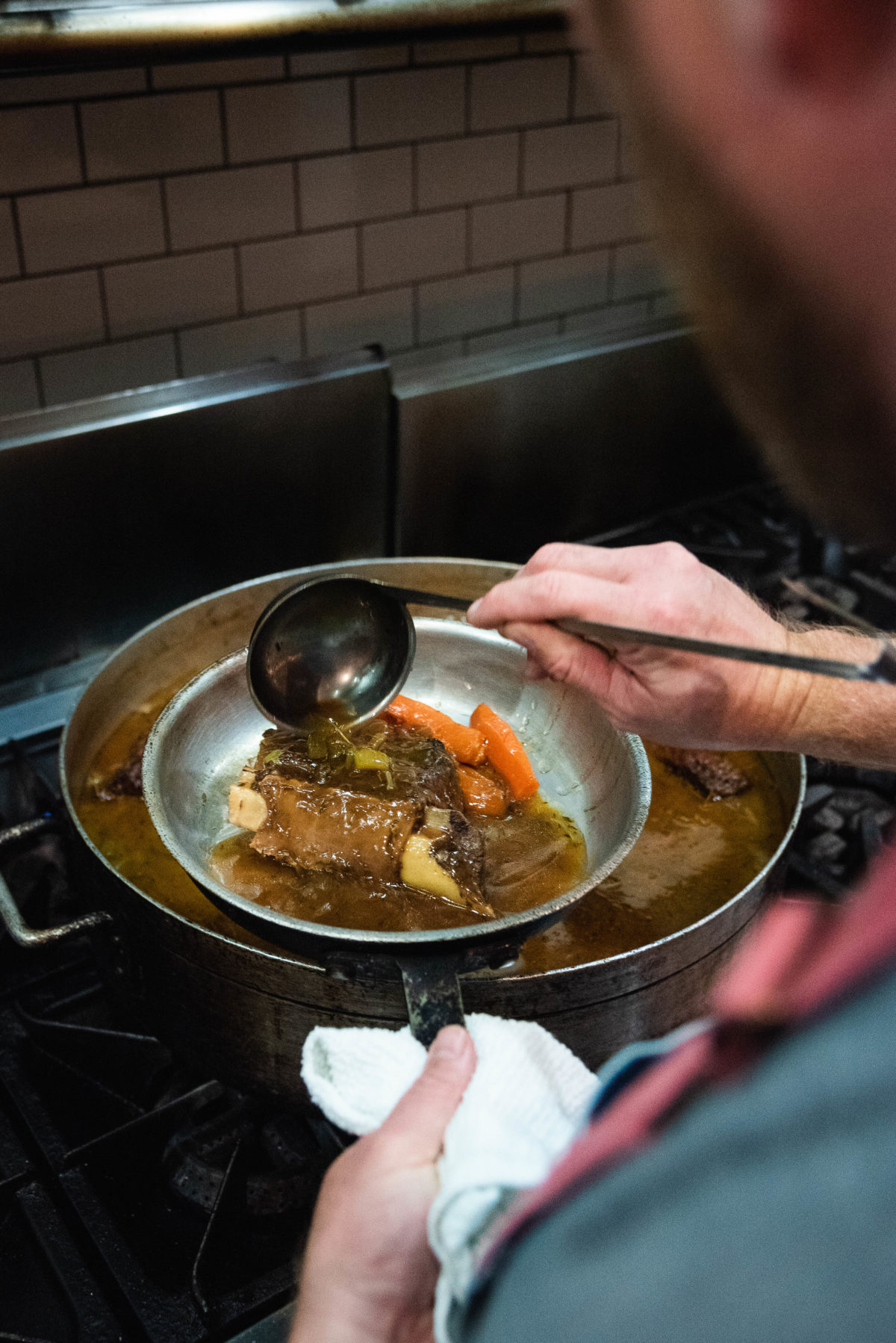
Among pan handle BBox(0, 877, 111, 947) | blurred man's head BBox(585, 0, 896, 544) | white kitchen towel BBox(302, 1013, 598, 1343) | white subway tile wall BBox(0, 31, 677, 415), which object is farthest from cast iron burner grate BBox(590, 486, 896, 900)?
blurred man's head BBox(585, 0, 896, 544)

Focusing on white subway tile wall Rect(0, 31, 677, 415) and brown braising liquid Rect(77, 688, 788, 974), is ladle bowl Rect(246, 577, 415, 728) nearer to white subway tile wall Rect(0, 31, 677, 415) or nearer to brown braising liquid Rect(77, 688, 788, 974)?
brown braising liquid Rect(77, 688, 788, 974)

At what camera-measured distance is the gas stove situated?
96cm

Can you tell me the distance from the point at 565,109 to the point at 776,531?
802 millimetres

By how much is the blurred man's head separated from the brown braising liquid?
2.49 feet

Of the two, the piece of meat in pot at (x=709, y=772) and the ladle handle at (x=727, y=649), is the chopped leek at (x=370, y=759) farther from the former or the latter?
the piece of meat in pot at (x=709, y=772)

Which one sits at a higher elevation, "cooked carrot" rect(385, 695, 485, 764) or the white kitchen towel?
the white kitchen towel

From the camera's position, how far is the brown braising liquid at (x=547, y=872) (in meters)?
1.11

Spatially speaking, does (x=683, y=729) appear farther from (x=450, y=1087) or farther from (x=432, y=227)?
(x=432, y=227)

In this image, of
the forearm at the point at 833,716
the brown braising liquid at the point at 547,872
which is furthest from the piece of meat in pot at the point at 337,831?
the forearm at the point at 833,716

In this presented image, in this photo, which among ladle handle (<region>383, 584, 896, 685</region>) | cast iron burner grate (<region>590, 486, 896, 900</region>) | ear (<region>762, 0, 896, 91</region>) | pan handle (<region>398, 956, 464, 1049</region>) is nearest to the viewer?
ear (<region>762, 0, 896, 91</region>)

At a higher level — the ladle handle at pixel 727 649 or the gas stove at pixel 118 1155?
the ladle handle at pixel 727 649

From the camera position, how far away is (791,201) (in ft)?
1.12

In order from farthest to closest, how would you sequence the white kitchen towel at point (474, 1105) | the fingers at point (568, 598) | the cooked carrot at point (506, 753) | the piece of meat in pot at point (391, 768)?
the cooked carrot at point (506, 753) → the piece of meat in pot at point (391, 768) → the fingers at point (568, 598) → the white kitchen towel at point (474, 1105)

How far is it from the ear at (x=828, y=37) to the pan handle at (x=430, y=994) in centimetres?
69
